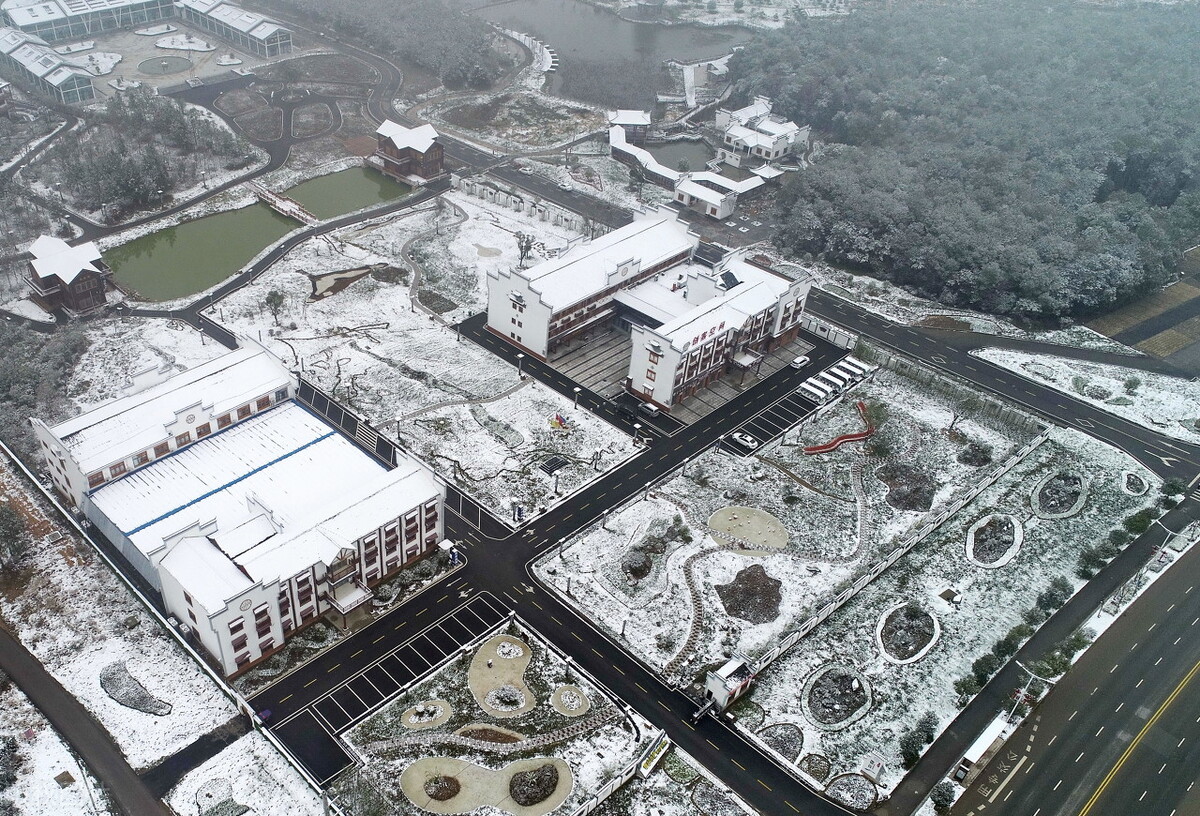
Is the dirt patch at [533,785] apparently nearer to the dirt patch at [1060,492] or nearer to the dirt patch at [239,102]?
the dirt patch at [1060,492]

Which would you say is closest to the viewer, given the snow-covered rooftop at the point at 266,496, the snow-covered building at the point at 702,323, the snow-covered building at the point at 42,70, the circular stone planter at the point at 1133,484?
the snow-covered rooftop at the point at 266,496

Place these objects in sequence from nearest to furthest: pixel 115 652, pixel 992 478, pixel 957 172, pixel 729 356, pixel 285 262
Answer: pixel 115 652, pixel 992 478, pixel 729 356, pixel 285 262, pixel 957 172

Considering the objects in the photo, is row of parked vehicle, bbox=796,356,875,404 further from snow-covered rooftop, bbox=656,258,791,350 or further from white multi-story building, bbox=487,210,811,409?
snow-covered rooftop, bbox=656,258,791,350

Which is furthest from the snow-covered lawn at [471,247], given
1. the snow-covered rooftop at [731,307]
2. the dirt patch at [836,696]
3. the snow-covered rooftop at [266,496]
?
the dirt patch at [836,696]

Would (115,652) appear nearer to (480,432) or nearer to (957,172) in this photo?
(480,432)

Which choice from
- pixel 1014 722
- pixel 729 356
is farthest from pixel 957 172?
pixel 1014 722
